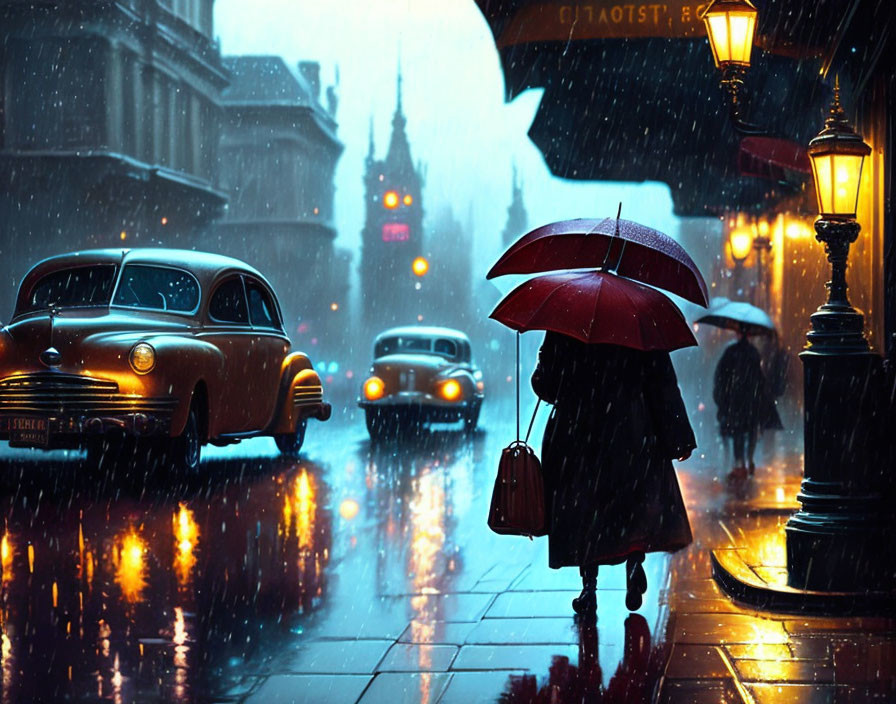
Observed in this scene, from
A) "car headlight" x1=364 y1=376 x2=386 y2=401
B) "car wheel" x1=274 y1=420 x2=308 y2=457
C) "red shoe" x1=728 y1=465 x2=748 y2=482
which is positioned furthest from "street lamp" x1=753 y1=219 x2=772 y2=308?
"car wheel" x1=274 y1=420 x2=308 y2=457

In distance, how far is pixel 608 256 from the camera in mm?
6059

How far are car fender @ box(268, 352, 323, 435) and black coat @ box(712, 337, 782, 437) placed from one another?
4386mm

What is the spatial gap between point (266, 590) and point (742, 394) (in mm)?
7454

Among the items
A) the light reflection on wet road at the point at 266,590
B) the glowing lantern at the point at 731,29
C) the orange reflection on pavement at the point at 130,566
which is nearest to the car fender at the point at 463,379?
the light reflection on wet road at the point at 266,590

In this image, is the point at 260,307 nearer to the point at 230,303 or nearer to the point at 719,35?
the point at 230,303

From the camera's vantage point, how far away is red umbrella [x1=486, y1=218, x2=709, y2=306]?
603 centimetres

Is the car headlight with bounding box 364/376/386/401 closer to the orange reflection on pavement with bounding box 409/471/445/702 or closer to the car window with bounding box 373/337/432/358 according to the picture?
the car window with bounding box 373/337/432/358

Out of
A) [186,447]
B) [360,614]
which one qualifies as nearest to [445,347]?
[186,447]

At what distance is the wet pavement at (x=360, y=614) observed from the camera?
16.2ft

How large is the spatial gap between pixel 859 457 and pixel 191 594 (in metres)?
3.56

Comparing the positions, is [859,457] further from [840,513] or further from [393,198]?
[393,198]

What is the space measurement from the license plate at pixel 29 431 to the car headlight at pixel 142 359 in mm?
844

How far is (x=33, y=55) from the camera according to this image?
137 ft

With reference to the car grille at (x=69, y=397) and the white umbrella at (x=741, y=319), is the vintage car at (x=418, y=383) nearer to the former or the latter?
the white umbrella at (x=741, y=319)
